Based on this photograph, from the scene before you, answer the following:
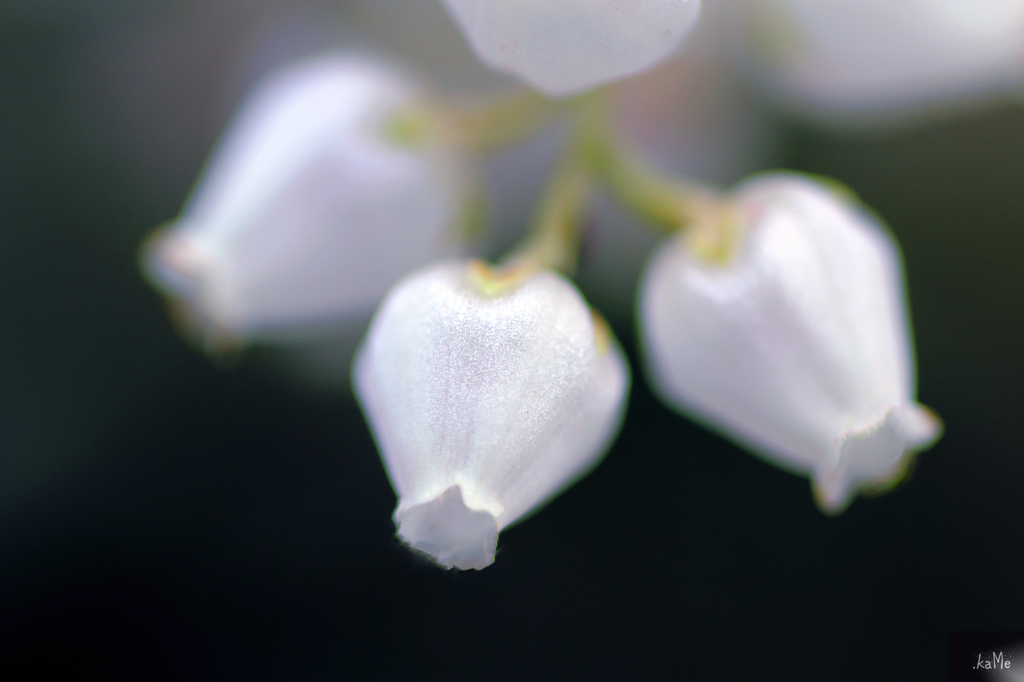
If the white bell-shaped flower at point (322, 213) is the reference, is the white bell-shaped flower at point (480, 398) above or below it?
below

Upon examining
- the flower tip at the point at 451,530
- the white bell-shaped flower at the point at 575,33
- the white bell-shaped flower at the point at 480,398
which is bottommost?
the flower tip at the point at 451,530

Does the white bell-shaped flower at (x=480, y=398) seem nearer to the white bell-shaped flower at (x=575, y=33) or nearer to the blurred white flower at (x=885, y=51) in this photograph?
the white bell-shaped flower at (x=575, y=33)

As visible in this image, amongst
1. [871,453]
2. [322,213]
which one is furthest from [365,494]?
[871,453]

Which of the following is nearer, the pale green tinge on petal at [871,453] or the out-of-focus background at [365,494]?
the pale green tinge on petal at [871,453]

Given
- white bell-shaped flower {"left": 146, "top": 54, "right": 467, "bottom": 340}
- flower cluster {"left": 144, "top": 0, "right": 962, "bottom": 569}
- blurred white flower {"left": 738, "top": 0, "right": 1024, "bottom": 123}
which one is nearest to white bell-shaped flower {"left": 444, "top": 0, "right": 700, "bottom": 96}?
flower cluster {"left": 144, "top": 0, "right": 962, "bottom": 569}

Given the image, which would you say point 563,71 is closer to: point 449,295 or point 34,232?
point 449,295

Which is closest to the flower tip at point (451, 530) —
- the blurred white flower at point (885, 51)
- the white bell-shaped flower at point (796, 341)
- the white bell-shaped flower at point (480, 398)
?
the white bell-shaped flower at point (480, 398)
